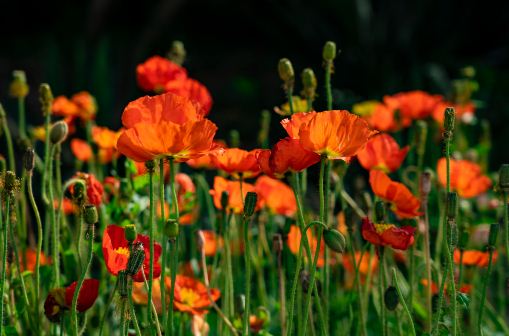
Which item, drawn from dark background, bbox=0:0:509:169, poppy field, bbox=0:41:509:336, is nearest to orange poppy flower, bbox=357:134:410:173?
poppy field, bbox=0:41:509:336

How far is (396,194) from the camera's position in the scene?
3.92ft

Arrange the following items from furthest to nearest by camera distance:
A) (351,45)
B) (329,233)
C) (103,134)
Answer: (351,45) → (103,134) → (329,233)

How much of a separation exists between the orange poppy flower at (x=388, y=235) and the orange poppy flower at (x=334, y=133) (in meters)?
0.15

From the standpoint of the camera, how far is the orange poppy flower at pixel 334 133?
3.00ft

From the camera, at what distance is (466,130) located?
302 cm

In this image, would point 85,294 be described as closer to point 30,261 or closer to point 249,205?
point 249,205

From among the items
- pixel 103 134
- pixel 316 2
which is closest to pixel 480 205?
pixel 103 134

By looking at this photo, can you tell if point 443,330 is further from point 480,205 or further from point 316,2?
point 316,2

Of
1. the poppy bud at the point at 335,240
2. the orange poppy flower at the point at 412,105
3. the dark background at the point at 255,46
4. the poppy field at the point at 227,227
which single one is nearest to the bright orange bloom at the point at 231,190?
the poppy field at the point at 227,227

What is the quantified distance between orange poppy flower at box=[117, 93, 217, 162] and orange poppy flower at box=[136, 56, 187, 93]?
0.45 meters

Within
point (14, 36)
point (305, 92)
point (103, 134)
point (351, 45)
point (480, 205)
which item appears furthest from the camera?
point (14, 36)

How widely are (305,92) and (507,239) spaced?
1.10 ft

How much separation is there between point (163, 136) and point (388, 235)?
33 cm

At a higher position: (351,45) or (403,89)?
(351,45)
